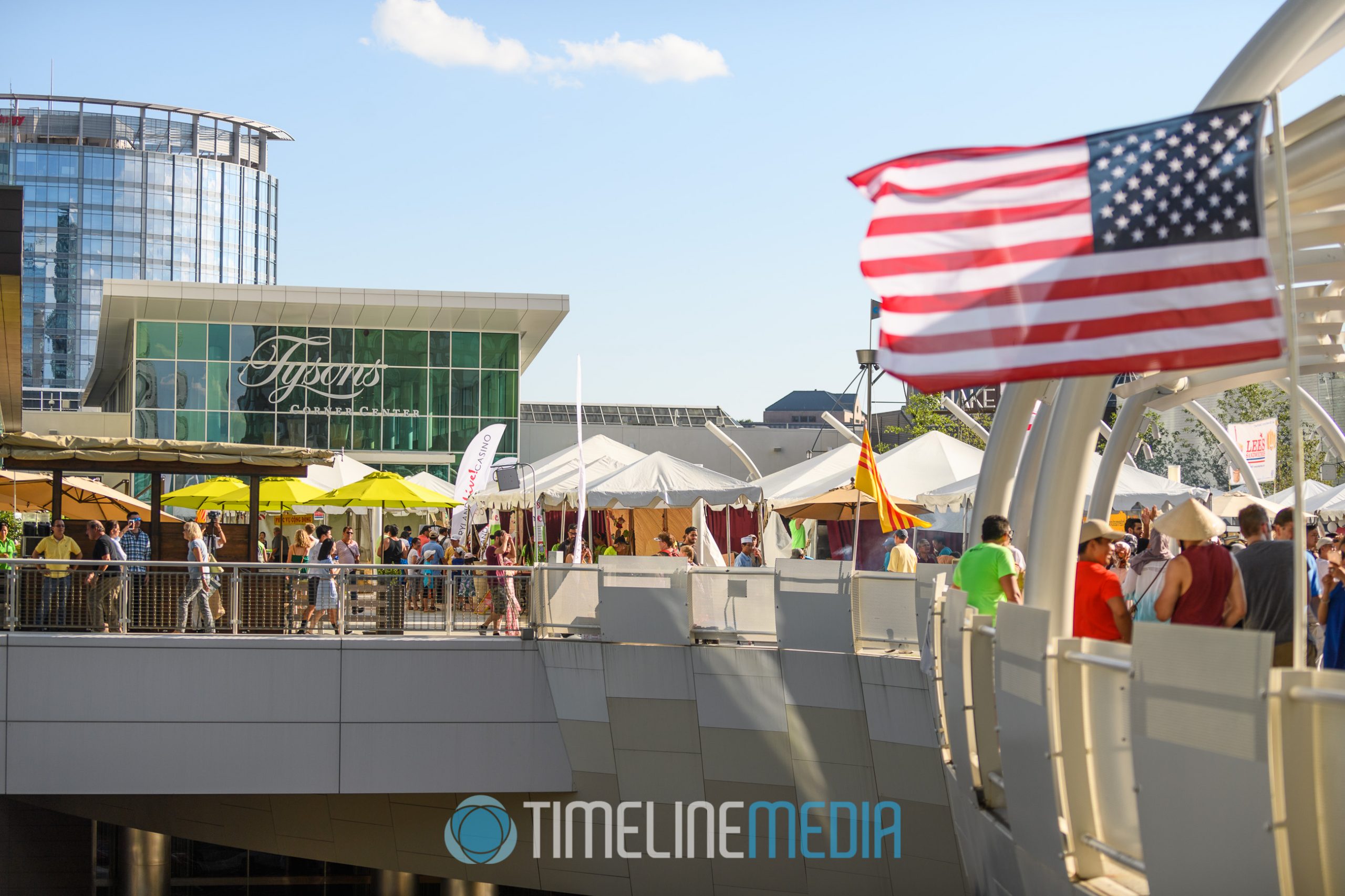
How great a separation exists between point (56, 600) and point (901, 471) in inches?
514

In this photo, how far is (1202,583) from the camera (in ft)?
23.5

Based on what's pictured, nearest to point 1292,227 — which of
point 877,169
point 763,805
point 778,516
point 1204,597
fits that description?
point 1204,597

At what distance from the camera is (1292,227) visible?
33.3 ft

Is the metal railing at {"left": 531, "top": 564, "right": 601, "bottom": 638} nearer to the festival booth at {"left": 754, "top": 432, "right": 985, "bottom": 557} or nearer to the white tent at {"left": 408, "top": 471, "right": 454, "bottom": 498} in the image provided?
the festival booth at {"left": 754, "top": 432, "right": 985, "bottom": 557}

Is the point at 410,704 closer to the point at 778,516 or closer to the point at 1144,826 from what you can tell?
the point at 778,516

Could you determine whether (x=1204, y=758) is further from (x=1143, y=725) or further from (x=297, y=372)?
(x=297, y=372)

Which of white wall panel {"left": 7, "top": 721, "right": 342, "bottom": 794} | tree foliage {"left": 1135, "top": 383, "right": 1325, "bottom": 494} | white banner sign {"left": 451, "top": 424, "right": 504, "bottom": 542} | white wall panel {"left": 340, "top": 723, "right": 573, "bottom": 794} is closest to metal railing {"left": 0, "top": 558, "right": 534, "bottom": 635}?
white wall panel {"left": 7, "top": 721, "right": 342, "bottom": 794}

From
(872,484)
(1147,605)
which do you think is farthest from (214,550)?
(1147,605)

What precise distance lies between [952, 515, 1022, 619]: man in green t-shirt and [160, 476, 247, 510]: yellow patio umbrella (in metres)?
17.0

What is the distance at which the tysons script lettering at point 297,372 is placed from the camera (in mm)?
47250

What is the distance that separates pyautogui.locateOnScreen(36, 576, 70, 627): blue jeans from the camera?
17188 mm

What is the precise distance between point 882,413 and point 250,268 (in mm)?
89496

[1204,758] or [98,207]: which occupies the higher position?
[98,207]

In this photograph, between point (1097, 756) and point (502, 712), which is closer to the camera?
point (1097, 756)
